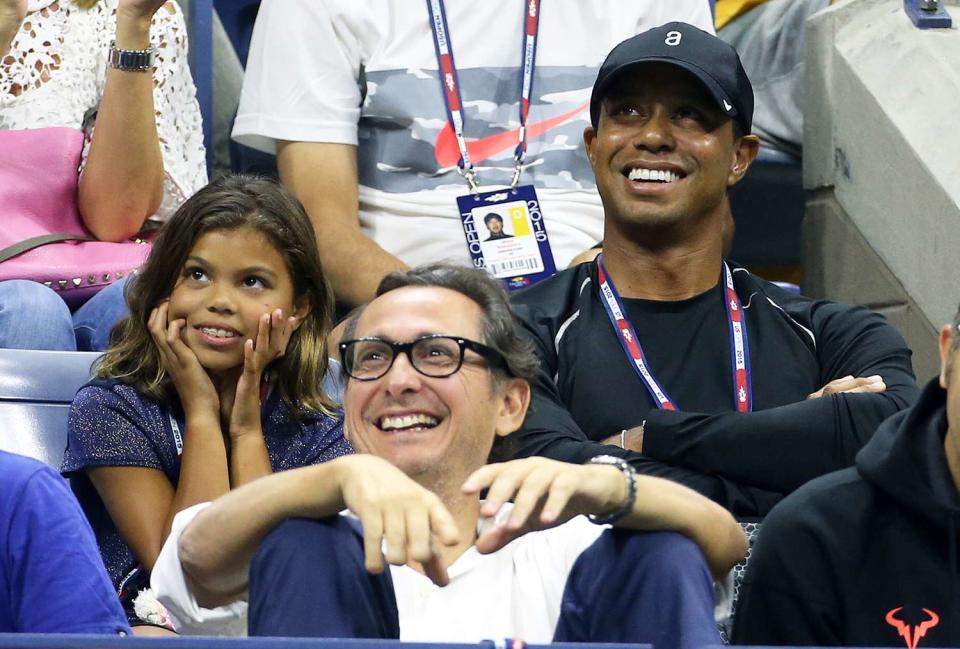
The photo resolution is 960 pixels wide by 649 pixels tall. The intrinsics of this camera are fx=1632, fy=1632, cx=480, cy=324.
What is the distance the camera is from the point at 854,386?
2678 mm

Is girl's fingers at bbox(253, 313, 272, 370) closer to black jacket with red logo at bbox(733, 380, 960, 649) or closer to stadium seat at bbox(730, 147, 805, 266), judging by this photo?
black jacket with red logo at bbox(733, 380, 960, 649)

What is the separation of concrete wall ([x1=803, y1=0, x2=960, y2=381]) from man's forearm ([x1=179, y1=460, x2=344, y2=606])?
6.09 feet

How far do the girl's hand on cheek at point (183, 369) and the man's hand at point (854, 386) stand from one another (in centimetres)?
100

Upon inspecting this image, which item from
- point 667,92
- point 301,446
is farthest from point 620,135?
point 301,446

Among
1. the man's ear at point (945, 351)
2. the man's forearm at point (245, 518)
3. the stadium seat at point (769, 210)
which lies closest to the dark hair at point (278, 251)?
the man's forearm at point (245, 518)

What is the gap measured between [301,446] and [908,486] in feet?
3.78

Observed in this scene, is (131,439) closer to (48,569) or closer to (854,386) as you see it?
(48,569)

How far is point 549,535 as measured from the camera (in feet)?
6.98

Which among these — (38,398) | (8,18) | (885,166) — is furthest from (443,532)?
(885,166)

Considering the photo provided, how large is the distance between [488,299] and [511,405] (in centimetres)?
17

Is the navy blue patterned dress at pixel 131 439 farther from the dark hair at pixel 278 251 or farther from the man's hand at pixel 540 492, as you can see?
the man's hand at pixel 540 492

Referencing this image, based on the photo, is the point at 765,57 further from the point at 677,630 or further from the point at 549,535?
the point at 677,630

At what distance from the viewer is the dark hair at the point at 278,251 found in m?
2.76

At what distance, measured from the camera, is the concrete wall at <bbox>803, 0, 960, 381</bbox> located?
11.2ft
